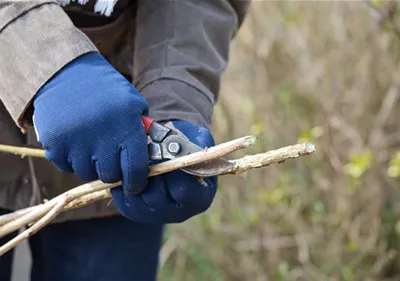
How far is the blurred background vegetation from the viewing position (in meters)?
1.89

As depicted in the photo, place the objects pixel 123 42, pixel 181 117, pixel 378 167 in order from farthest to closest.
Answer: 1. pixel 378 167
2. pixel 123 42
3. pixel 181 117

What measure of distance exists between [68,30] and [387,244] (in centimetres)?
129

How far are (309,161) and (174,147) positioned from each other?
1217 mm

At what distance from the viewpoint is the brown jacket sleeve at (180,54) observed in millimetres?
1043

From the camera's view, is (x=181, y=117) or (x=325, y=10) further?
(x=325, y=10)

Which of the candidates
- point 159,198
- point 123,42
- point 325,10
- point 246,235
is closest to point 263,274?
point 246,235

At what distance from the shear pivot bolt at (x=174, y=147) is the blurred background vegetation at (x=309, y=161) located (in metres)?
1.02

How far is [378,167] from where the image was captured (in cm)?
189

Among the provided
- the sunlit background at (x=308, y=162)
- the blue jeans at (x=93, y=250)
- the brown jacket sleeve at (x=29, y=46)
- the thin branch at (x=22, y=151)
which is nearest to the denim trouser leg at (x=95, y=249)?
the blue jeans at (x=93, y=250)

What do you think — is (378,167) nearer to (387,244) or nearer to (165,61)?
(387,244)

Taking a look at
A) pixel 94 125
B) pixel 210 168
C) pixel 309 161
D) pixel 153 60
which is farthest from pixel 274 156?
pixel 309 161

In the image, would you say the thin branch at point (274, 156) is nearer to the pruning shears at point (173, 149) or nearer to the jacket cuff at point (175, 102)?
the pruning shears at point (173, 149)

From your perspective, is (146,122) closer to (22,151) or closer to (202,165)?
(202,165)

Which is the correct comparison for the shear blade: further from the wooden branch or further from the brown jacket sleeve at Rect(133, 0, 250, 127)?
the brown jacket sleeve at Rect(133, 0, 250, 127)
